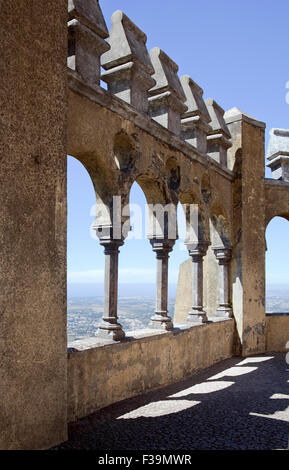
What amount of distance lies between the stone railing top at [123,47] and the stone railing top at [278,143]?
534 centimetres

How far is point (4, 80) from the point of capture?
3221 millimetres

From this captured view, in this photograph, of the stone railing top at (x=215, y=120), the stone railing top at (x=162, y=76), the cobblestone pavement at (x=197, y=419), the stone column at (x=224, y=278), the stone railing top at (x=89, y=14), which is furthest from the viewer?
the stone column at (x=224, y=278)

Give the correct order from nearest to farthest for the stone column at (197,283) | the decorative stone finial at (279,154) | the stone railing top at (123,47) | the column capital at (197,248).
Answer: the stone railing top at (123,47) < the stone column at (197,283) < the column capital at (197,248) < the decorative stone finial at (279,154)

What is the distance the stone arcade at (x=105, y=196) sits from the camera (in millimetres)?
3285

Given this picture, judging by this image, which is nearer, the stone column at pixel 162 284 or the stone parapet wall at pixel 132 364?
the stone parapet wall at pixel 132 364

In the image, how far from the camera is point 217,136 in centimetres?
814

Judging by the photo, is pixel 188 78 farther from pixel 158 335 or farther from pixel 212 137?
pixel 158 335

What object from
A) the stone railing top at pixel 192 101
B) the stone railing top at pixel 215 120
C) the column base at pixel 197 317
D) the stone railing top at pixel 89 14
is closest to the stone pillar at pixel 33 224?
the stone railing top at pixel 89 14

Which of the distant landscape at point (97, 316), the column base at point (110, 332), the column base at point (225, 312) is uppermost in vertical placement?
the column base at point (110, 332)

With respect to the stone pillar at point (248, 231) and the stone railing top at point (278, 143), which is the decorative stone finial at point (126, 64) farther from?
the stone railing top at point (278, 143)

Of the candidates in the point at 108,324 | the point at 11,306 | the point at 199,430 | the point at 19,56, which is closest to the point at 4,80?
the point at 19,56

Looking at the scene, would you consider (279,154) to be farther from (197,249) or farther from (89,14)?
(89,14)

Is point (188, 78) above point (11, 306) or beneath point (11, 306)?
above

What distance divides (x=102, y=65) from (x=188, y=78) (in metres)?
2.22
